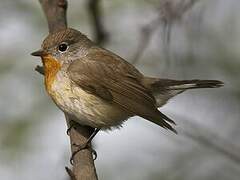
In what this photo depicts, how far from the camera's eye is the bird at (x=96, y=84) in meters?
5.69

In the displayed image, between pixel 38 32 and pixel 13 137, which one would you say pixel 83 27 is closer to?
pixel 38 32

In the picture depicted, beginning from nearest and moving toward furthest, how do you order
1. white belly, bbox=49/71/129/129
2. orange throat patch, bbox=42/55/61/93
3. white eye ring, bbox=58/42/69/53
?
white belly, bbox=49/71/129/129 < orange throat patch, bbox=42/55/61/93 < white eye ring, bbox=58/42/69/53

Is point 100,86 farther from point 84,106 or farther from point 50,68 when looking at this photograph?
point 50,68

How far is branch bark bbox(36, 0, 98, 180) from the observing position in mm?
4996

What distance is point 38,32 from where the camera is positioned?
7.57 metres

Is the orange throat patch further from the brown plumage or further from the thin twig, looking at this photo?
the thin twig

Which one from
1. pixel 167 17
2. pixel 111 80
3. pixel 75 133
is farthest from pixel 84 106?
pixel 167 17

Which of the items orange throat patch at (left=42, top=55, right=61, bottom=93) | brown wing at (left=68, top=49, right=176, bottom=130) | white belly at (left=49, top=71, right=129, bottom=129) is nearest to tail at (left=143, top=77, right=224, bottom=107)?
brown wing at (left=68, top=49, right=176, bottom=130)

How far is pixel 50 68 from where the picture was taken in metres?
5.79

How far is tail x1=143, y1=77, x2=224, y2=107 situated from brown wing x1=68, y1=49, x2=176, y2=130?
0.10m

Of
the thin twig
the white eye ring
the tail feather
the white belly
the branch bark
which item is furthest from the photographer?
the tail feather

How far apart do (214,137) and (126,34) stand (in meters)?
2.00

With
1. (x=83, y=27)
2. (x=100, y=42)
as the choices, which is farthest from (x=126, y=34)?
(x=100, y=42)

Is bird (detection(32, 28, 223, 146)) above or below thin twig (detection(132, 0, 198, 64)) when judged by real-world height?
below
